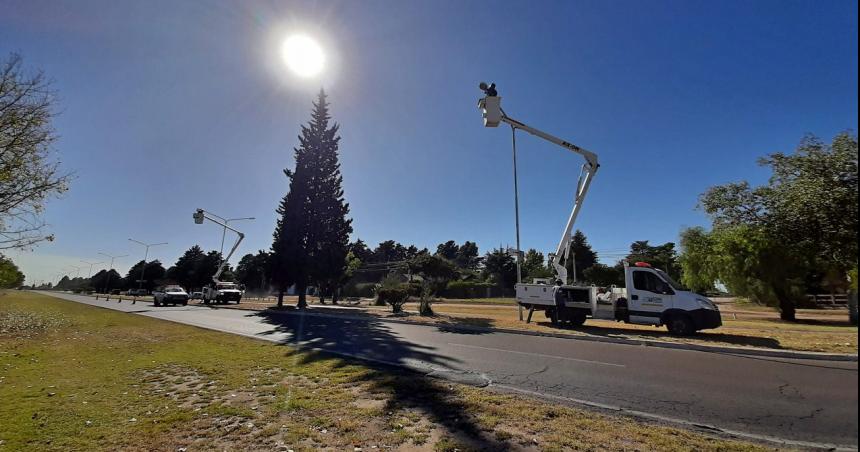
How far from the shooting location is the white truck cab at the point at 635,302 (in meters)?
14.9

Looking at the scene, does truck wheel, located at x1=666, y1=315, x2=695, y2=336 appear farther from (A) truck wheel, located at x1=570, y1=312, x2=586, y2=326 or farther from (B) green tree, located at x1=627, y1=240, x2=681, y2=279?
(B) green tree, located at x1=627, y1=240, x2=681, y2=279

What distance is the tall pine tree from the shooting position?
35.2 m

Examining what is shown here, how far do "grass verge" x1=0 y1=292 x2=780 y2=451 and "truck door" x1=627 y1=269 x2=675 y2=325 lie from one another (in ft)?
37.3

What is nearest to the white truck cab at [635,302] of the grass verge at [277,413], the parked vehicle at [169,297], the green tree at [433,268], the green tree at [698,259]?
the grass verge at [277,413]

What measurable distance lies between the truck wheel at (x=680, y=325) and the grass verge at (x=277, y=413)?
11.3 m

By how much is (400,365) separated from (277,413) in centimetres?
401

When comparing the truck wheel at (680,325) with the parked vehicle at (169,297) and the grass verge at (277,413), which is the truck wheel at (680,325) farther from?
the parked vehicle at (169,297)

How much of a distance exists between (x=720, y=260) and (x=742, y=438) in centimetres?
2728

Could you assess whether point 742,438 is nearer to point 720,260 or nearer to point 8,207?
point 8,207

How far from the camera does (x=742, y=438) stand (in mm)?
5293

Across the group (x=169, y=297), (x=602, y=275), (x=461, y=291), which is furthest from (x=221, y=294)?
(x=602, y=275)

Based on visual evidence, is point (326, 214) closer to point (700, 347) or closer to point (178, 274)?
point (700, 347)

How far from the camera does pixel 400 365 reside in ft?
31.6

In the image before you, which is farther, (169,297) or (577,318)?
(169,297)
